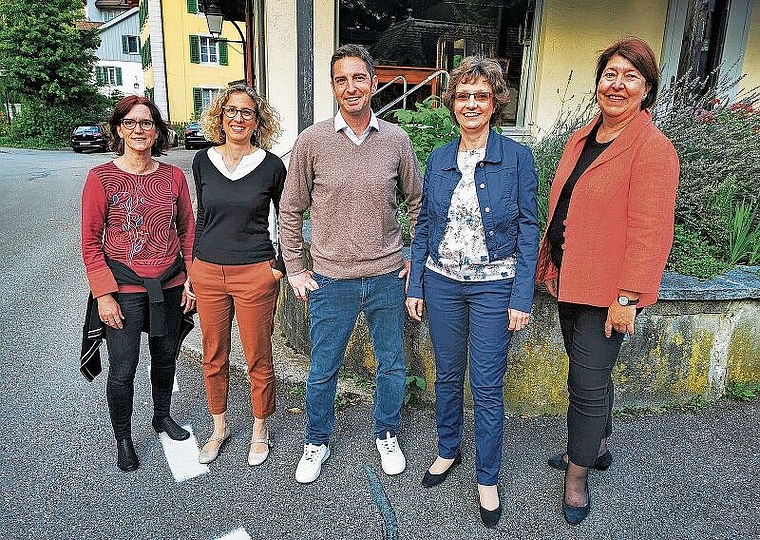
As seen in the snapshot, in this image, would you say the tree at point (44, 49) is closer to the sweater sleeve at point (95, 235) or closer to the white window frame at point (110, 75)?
the white window frame at point (110, 75)

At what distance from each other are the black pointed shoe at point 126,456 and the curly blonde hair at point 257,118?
1.54 meters

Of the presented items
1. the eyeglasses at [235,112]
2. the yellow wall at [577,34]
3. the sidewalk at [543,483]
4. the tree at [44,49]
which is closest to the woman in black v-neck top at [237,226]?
the eyeglasses at [235,112]

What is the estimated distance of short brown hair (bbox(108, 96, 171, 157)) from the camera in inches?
107

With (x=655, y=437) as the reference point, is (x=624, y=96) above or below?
above

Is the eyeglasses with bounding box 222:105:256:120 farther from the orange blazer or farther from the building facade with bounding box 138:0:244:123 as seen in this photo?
the building facade with bounding box 138:0:244:123

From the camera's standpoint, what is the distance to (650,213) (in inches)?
86.9

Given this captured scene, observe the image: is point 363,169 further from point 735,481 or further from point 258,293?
point 735,481

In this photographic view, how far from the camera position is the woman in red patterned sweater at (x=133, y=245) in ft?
8.86

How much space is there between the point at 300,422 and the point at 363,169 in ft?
5.20

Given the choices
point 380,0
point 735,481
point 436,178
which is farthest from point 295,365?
point 380,0

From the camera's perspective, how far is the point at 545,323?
11.0 feet

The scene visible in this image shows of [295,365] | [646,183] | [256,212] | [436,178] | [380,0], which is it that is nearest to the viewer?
[646,183]

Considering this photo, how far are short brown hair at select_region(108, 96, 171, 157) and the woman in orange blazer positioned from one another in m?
1.84

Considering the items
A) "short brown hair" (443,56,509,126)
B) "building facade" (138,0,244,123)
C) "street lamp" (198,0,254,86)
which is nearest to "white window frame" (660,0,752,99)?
"street lamp" (198,0,254,86)
